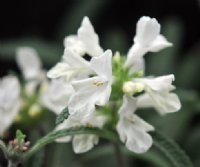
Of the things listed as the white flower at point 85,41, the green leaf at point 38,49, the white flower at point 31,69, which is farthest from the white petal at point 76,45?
the green leaf at point 38,49

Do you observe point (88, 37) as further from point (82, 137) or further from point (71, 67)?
point (82, 137)

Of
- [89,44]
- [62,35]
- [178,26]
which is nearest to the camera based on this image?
[89,44]

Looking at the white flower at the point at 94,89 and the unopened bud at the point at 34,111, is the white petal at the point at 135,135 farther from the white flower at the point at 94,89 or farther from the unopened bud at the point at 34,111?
the unopened bud at the point at 34,111

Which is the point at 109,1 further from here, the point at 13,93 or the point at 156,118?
the point at 13,93

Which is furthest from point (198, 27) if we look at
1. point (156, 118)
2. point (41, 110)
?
point (41, 110)

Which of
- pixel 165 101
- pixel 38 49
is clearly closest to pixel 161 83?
pixel 165 101
